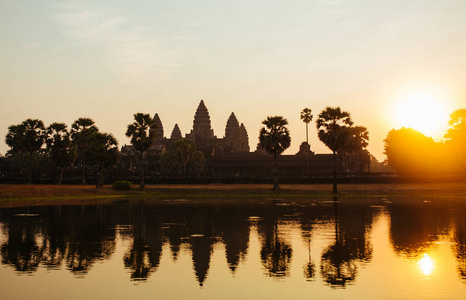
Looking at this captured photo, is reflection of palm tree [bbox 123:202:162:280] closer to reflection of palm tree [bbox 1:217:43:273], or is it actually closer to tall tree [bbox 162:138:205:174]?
reflection of palm tree [bbox 1:217:43:273]

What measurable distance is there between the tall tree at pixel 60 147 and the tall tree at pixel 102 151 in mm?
9348

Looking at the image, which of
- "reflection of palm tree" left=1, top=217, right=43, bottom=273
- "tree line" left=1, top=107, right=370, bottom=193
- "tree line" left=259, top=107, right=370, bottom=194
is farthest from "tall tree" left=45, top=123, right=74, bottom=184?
"reflection of palm tree" left=1, top=217, right=43, bottom=273

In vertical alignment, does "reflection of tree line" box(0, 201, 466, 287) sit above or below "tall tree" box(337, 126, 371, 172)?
below

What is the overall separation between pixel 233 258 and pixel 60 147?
79.7m

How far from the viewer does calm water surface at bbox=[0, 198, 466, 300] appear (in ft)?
51.2

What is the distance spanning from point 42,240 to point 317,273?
15.2 m

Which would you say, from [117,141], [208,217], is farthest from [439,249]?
[117,141]

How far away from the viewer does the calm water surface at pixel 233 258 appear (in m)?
15.6

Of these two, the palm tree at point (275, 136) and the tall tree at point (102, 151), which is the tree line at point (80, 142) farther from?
the palm tree at point (275, 136)

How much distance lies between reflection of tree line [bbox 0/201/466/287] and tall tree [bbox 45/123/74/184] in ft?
171

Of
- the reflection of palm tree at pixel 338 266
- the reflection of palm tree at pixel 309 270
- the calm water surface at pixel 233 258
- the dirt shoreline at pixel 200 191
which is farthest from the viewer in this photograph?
the dirt shoreline at pixel 200 191

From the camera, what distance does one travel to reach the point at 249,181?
94.8m

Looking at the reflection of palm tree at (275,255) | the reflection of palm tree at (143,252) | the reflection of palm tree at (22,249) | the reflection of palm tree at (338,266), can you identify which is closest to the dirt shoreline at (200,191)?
the reflection of palm tree at (22,249)

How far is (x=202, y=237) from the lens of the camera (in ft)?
89.2
